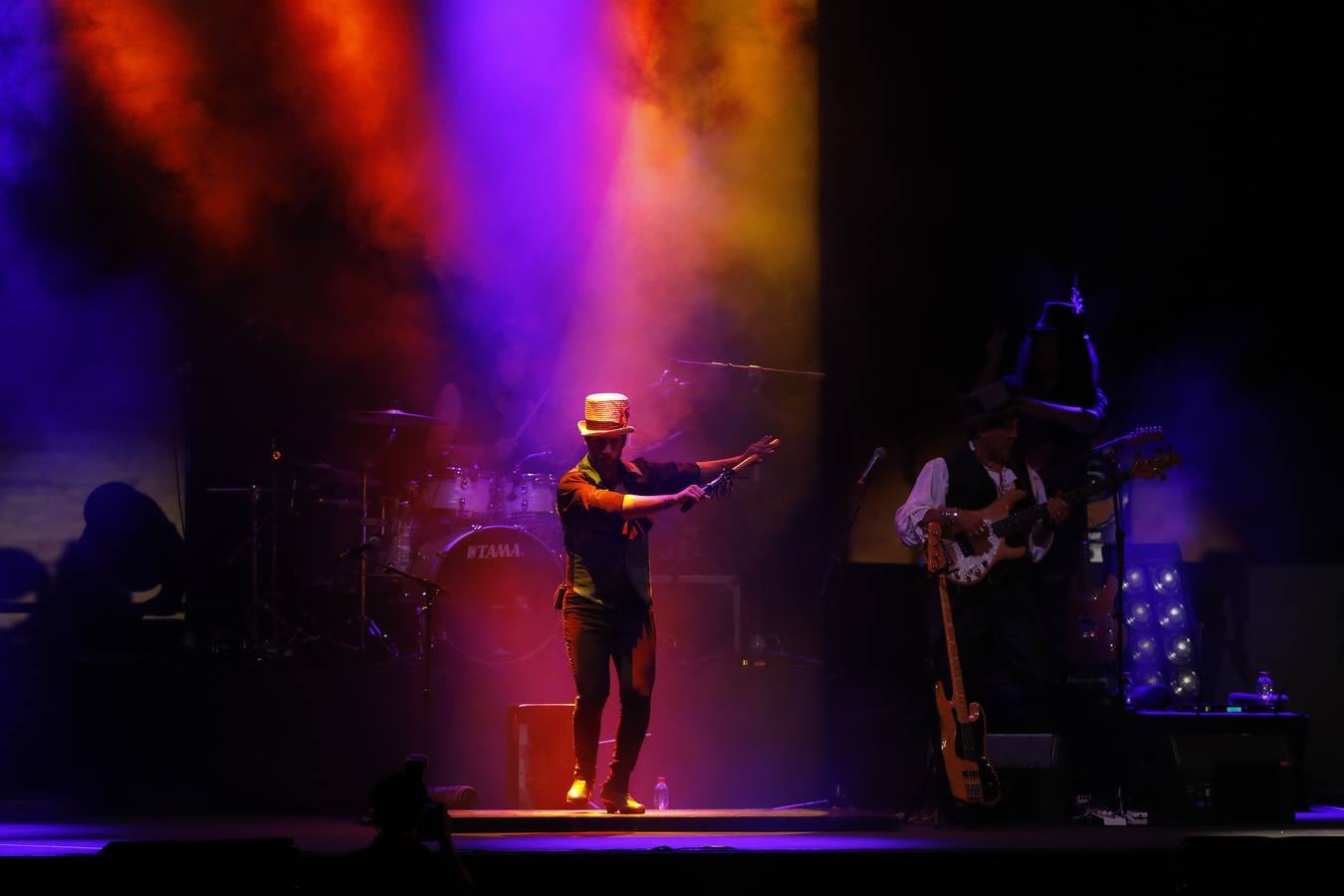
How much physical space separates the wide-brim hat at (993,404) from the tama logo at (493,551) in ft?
10.4

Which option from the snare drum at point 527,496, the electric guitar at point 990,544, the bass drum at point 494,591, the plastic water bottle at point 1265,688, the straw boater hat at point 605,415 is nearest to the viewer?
the straw boater hat at point 605,415

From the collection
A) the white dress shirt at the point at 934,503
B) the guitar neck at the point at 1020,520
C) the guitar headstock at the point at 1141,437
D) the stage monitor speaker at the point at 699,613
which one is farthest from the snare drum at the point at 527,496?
the guitar headstock at the point at 1141,437

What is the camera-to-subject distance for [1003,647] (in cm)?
768

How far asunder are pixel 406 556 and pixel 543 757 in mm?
2564

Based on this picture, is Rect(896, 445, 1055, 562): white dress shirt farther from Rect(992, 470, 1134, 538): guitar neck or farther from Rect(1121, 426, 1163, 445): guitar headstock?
Rect(1121, 426, 1163, 445): guitar headstock

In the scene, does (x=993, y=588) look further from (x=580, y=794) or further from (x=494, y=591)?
(x=494, y=591)

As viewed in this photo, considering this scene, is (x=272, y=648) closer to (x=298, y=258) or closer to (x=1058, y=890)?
(x=298, y=258)

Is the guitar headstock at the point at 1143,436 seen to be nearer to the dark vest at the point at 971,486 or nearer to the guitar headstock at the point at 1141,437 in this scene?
the guitar headstock at the point at 1141,437

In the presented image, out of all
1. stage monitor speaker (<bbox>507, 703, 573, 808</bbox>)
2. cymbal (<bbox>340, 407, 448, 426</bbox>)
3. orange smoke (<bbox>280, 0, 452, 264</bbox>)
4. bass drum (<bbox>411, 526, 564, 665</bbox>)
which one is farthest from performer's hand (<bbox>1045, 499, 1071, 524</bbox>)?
orange smoke (<bbox>280, 0, 452, 264</bbox>)

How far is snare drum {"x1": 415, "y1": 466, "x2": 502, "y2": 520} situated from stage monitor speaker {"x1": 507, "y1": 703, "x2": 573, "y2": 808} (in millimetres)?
2328

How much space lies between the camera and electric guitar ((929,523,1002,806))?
23.2 feet

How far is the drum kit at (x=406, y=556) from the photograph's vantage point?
9.25 meters

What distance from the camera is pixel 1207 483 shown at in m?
9.87

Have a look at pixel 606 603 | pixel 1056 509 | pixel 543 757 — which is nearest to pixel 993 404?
pixel 1056 509
